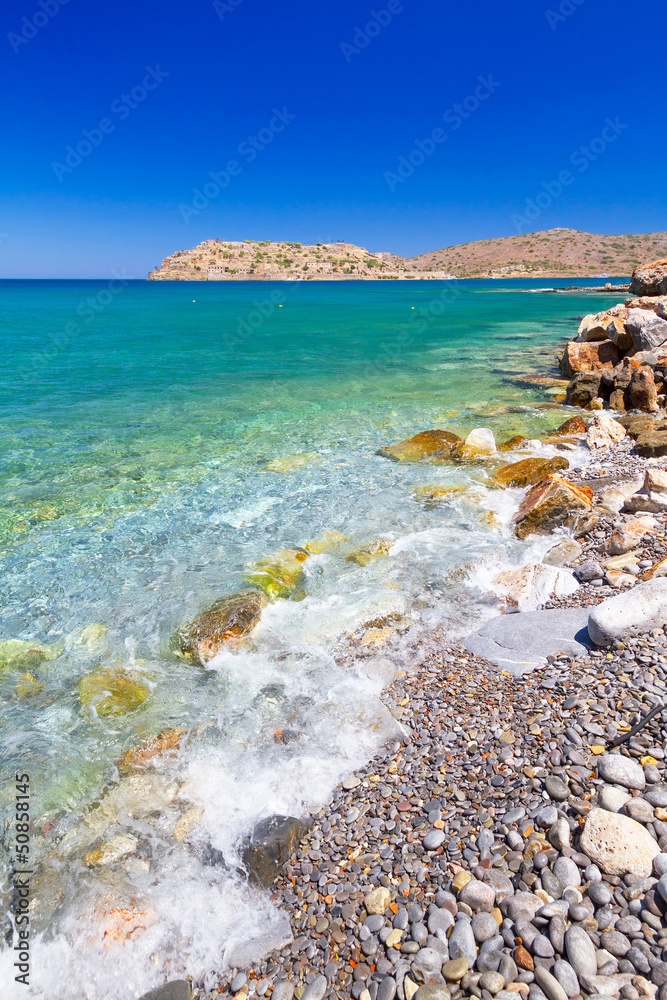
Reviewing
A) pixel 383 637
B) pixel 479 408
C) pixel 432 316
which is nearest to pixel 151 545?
pixel 383 637

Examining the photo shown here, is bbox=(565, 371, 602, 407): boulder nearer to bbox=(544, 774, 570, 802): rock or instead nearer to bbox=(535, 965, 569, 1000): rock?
bbox=(544, 774, 570, 802): rock

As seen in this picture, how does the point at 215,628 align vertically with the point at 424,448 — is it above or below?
below

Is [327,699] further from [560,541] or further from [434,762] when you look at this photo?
[560,541]

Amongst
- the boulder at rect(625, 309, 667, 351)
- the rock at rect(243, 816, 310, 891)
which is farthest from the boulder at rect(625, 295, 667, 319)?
the rock at rect(243, 816, 310, 891)

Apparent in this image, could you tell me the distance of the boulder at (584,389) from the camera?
2092cm

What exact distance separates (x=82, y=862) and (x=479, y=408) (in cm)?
2006

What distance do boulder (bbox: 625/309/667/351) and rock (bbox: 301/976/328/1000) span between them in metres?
23.4

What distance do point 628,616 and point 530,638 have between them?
130 cm

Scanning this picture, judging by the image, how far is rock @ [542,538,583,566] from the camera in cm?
943

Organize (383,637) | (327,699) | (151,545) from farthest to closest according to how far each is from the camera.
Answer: (151,545) < (383,637) < (327,699)

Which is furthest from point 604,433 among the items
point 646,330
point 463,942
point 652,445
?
point 463,942

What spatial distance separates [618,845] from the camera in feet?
12.7

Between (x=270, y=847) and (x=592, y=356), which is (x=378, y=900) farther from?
(x=592, y=356)

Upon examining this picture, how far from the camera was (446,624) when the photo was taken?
825cm
